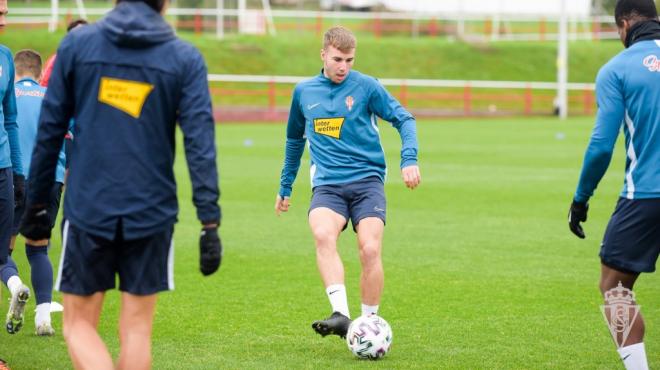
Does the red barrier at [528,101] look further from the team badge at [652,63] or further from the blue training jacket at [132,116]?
the blue training jacket at [132,116]

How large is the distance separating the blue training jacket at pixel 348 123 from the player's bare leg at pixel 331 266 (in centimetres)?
31

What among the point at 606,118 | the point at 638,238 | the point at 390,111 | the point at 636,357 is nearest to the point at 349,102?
the point at 390,111

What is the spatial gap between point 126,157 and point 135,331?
0.85m

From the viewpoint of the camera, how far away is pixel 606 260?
621 centimetres

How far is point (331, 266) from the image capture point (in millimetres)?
7656

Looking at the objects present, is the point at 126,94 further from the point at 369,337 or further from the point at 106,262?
the point at 369,337

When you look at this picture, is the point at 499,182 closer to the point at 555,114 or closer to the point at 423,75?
the point at 555,114

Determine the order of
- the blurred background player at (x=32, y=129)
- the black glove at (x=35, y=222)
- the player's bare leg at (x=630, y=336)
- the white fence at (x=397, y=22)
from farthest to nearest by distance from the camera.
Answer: the white fence at (x=397, y=22) < the blurred background player at (x=32, y=129) < the player's bare leg at (x=630, y=336) < the black glove at (x=35, y=222)

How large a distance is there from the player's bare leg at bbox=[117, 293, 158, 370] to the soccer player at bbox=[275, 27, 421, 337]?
2561mm

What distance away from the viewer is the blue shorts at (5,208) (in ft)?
23.2

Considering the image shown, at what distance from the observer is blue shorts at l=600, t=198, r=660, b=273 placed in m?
6.10

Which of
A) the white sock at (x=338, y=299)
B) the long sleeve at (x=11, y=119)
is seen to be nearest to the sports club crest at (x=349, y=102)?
the white sock at (x=338, y=299)

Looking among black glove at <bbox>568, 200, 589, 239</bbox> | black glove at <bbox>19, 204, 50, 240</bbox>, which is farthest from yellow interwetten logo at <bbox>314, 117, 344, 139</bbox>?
black glove at <bbox>19, 204, 50, 240</bbox>

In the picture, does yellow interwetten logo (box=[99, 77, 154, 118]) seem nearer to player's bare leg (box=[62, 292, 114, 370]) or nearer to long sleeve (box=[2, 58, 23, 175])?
player's bare leg (box=[62, 292, 114, 370])
